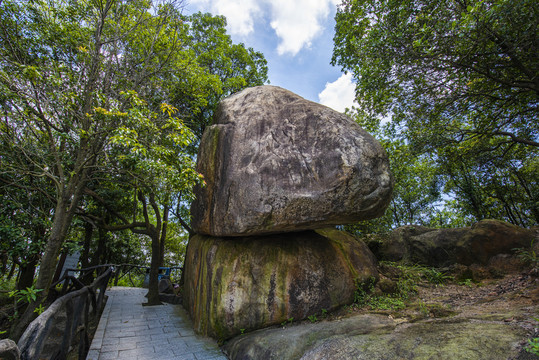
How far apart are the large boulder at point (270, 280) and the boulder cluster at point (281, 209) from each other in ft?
0.07

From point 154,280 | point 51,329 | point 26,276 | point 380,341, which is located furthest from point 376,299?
point 26,276

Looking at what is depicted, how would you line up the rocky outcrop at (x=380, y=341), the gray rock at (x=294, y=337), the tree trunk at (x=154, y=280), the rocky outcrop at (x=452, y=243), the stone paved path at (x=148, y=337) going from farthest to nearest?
the tree trunk at (x=154, y=280), the rocky outcrop at (x=452, y=243), the stone paved path at (x=148, y=337), the gray rock at (x=294, y=337), the rocky outcrop at (x=380, y=341)

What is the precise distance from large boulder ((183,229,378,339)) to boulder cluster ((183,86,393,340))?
0.07ft

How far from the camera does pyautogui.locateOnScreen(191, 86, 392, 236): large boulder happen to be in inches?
204

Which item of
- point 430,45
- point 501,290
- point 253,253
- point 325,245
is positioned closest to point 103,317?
point 253,253

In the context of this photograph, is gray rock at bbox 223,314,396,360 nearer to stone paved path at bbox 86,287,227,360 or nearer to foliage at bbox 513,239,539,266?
stone paved path at bbox 86,287,227,360

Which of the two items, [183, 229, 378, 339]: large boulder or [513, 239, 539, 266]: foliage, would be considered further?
[513, 239, 539, 266]: foliage

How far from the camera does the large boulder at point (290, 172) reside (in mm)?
5172

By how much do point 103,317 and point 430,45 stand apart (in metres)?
11.8

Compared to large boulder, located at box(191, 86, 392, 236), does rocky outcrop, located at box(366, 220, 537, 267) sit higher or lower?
lower

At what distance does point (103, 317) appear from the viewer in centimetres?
715

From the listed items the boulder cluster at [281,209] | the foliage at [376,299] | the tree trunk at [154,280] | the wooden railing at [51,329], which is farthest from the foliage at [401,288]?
the tree trunk at [154,280]

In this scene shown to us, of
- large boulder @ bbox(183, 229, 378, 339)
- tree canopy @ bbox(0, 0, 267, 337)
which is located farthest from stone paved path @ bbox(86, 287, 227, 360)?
tree canopy @ bbox(0, 0, 267, 337)

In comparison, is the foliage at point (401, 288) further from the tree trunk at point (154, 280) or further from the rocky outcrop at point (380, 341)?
the tree trunk at point (154, 280)
